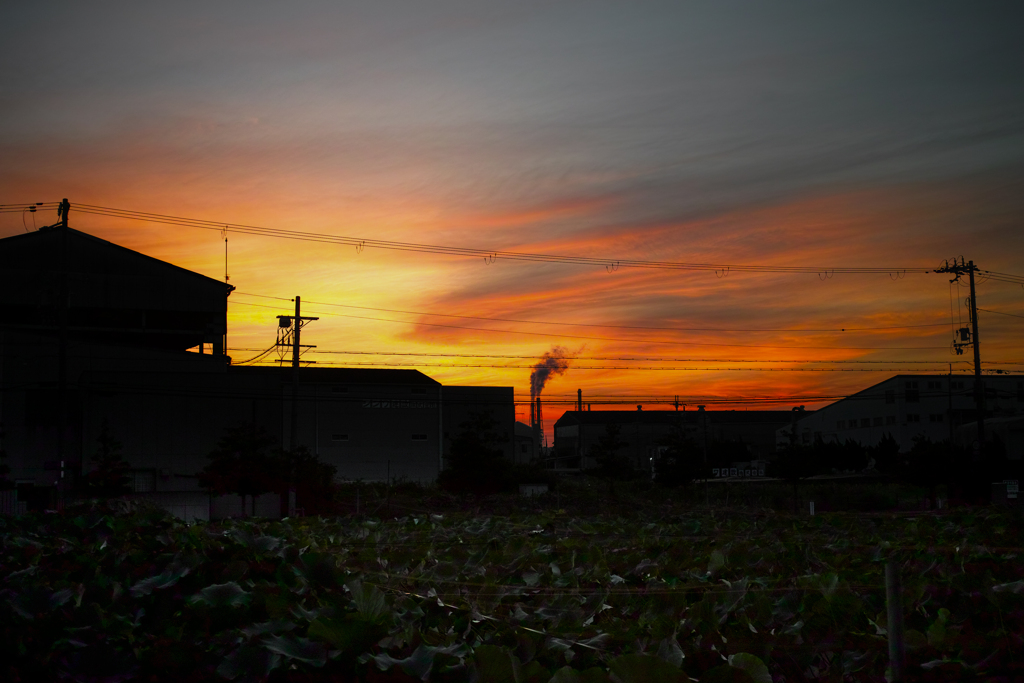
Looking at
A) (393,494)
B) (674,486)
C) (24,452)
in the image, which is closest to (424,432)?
(393,494)

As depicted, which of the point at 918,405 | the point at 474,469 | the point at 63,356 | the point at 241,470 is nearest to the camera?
the point at 63,356

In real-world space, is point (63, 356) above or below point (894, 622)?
above

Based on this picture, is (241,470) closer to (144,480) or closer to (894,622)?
(144,480)

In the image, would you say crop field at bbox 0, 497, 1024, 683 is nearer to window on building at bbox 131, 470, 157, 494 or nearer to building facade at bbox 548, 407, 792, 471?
window on building at bbox 131, 470, 157, 494

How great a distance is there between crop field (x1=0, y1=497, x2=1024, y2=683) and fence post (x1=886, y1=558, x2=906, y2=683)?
24 cm

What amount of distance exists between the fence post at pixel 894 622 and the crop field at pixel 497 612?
0.24 meters

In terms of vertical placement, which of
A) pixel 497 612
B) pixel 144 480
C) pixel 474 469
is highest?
pixel 497 612

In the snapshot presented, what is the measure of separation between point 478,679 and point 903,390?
8465cm

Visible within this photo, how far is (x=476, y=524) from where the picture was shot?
11.8 m

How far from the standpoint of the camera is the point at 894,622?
346cm

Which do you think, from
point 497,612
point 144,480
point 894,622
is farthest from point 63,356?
point 894,622

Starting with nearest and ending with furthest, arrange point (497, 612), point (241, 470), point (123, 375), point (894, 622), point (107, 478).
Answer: point (894, 622), point (497, 612), point (107, 478), point (241, 470), point (123, 375)

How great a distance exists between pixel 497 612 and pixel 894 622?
7.35 ft

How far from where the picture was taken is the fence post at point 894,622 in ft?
11.1
